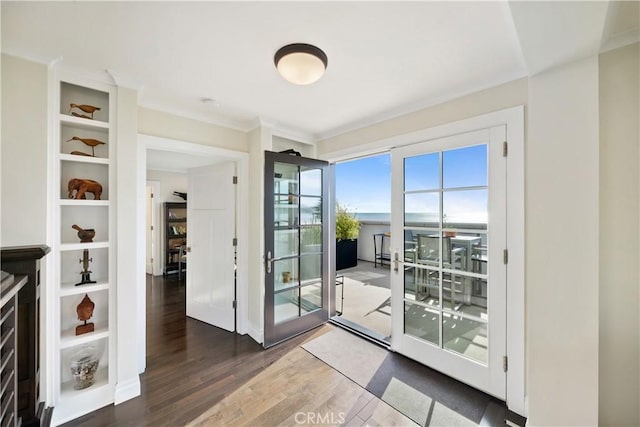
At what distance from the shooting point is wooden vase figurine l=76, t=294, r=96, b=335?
1.79m

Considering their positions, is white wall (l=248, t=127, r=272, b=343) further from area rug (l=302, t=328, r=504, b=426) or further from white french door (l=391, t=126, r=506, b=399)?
white french door (l=391, t=126, r=506, b=399)

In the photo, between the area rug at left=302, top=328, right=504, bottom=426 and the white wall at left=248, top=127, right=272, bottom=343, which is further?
the white wall at left=248, top=127, right=272, bottom=343

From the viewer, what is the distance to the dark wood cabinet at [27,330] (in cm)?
136

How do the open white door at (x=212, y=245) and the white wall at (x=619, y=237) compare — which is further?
the open white door at (x=212, y=245)

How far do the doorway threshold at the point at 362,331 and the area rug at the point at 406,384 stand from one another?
6cm

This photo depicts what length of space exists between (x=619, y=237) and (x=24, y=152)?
3531 millimetres

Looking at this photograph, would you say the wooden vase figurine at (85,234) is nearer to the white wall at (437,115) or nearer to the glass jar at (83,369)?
the glass jar at (83,369)

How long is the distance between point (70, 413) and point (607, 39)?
13.2ft

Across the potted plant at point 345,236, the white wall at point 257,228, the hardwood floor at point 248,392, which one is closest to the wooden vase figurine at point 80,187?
the white wall at point 257,228

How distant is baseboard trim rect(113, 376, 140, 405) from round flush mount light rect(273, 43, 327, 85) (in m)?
2.50

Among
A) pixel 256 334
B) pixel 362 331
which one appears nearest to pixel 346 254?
pixel 362 331

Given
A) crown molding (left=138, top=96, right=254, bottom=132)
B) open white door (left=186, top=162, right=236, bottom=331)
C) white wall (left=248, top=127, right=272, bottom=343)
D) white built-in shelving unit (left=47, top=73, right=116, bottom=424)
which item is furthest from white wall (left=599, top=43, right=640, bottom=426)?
white built-in shelving unit (left=47, top=73, right=116, bottom=424)

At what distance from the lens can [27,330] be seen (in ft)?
4.64

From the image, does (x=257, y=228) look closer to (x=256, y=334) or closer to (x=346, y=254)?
(x=256, y=334)
